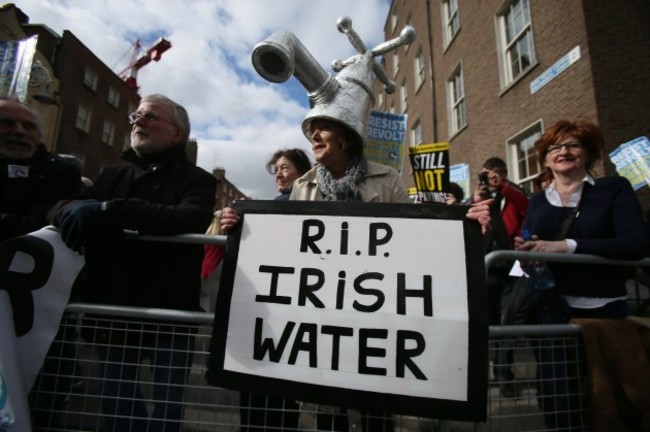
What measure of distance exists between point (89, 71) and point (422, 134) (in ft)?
66.0

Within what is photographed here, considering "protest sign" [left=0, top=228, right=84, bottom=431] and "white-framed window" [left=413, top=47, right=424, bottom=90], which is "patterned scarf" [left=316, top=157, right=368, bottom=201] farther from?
"white-framed window" [left=413, top=47, right=424, bottom=90]

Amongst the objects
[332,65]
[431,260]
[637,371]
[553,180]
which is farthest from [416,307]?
[332,65]

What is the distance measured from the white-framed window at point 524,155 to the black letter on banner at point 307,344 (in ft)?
23.4

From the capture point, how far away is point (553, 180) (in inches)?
83.3

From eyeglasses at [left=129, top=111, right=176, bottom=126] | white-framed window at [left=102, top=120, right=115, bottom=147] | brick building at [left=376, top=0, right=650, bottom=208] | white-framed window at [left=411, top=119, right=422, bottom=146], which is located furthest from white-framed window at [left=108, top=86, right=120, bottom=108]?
eyeglasses at [left=129, top=111, right=176, bottom=126]

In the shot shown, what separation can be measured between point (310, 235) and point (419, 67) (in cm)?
1477

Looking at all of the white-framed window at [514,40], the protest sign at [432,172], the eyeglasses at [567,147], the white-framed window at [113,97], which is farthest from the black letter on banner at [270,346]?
the white-framed window at [113,97]

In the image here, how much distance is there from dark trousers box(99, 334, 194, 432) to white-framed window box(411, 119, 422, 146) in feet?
44.4

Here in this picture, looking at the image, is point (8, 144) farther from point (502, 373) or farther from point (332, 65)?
point (502, 373)

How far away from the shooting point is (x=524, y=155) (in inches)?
302

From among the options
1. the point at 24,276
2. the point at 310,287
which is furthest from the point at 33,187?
the point at 310,287

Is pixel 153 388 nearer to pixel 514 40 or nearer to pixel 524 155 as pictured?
pixel 524 155

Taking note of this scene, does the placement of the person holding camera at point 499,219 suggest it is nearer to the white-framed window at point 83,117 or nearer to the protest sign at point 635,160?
the protest sign at point 635,160

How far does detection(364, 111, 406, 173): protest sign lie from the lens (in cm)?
446
